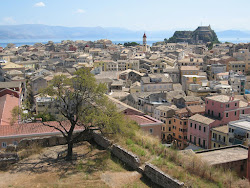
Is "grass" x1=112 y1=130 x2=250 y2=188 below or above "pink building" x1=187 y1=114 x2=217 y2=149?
above

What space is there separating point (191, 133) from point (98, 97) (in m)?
21.8

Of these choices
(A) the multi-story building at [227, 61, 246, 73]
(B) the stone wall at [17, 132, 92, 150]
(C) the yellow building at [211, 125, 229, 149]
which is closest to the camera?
(B) the stone wall at [17, 132, 92, 150]

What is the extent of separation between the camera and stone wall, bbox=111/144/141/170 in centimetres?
1281

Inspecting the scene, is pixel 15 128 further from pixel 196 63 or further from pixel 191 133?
pixel 196 63

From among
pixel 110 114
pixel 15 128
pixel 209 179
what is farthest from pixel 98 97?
pixel 15 128

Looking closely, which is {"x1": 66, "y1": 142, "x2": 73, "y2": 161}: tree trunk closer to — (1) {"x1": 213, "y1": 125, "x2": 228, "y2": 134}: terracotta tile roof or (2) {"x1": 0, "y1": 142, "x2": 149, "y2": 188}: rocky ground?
(2) {"x1": 0, "y1": 142, "x2": 149, "y2": 188}: rocky ground

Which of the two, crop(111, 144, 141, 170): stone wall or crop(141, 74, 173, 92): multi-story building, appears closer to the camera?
crop(111, 144, 141, 170): stone wall

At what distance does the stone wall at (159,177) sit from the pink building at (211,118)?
22.1 m

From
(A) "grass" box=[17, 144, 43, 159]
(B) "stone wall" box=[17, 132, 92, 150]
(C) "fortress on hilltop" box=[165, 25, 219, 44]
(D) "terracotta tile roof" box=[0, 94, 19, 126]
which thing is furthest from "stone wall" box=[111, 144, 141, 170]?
(C) "fortress on hilltop" box=[165, 25, 219, 44]

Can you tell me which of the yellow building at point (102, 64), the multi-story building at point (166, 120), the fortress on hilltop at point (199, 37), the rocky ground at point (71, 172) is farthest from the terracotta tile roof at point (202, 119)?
the fortress on hilltop at point (199, 37)

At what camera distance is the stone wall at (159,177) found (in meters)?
10.5

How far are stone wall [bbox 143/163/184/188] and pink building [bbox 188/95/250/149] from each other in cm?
2210

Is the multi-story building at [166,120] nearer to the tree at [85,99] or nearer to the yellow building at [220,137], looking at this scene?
the yellow building at [220,137]

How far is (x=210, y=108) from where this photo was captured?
36.1 m
